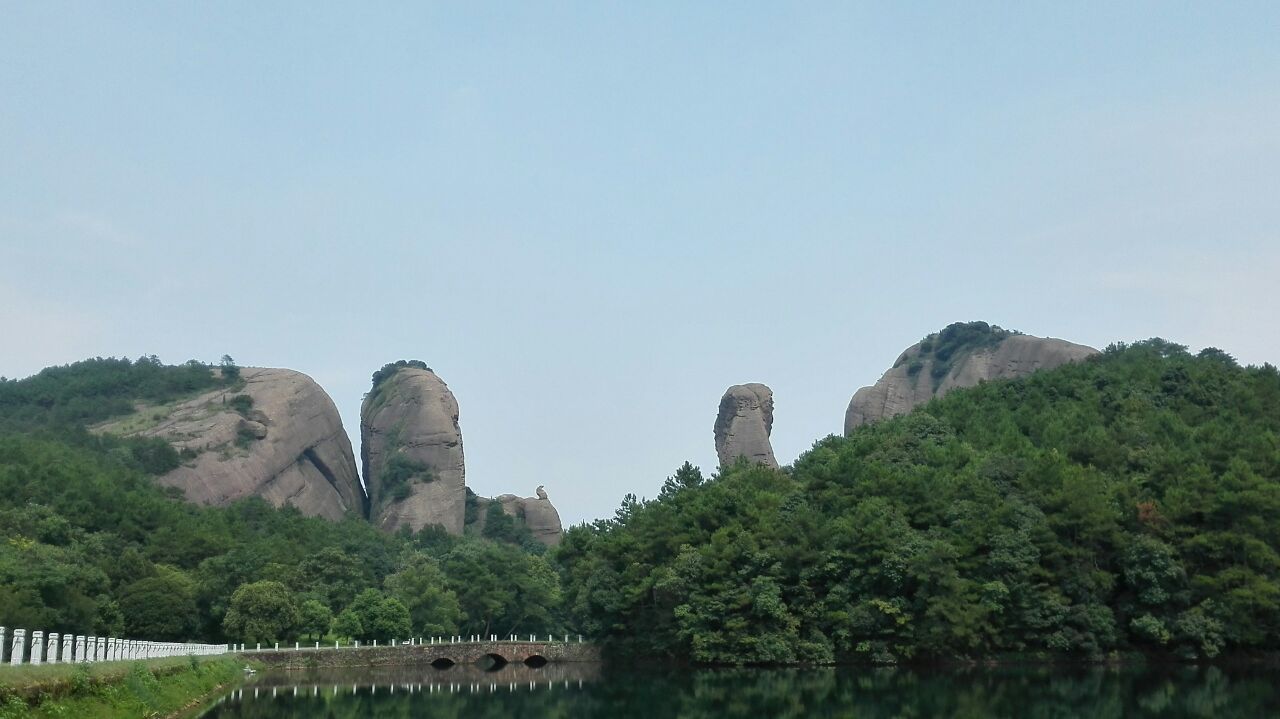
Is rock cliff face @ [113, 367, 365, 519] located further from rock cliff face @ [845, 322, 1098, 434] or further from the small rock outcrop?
rock cliff face @ [845, 322, 1098, 434]

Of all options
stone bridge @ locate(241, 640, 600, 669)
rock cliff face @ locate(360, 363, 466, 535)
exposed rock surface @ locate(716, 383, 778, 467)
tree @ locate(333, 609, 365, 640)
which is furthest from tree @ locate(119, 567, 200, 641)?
exposed rock surface @ locate(716, 383, 778, 467)

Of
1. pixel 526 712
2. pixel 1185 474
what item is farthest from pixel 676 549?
pixel 526 712

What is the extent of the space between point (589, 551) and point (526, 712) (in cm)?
3345

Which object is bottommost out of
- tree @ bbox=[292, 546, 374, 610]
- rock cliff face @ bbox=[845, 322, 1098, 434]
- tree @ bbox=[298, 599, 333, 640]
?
tree @ bbox=[298, 599, 333, 640]

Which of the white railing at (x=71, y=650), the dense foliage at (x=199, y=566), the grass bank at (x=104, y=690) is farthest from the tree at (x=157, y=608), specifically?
the grass bank at (x=104, y=690)

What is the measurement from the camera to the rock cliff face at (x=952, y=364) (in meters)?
99.4

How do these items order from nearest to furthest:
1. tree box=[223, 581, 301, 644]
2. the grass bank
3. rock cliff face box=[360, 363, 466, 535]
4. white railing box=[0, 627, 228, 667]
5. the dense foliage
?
the grass bank, white railing box=[0, 627, 228, 667], the dense foliage, tree box=[223, 581, 301, 644], rock cliff face box=[360, 363, 466, 535]

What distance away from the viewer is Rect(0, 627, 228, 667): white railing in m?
20.5

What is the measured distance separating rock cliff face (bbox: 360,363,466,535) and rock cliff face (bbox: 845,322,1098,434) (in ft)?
120

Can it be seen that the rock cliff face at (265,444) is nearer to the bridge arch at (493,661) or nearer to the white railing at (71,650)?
the bridge arch at (493,661)

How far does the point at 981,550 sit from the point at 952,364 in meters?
60.6

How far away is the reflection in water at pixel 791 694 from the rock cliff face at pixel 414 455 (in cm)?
5942

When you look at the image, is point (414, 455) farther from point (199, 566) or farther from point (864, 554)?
point (864, 554)

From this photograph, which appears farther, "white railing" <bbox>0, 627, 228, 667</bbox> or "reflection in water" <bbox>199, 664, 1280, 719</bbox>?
"reflection in water" <bbox>199, 664, 1280, 719</bbox>
